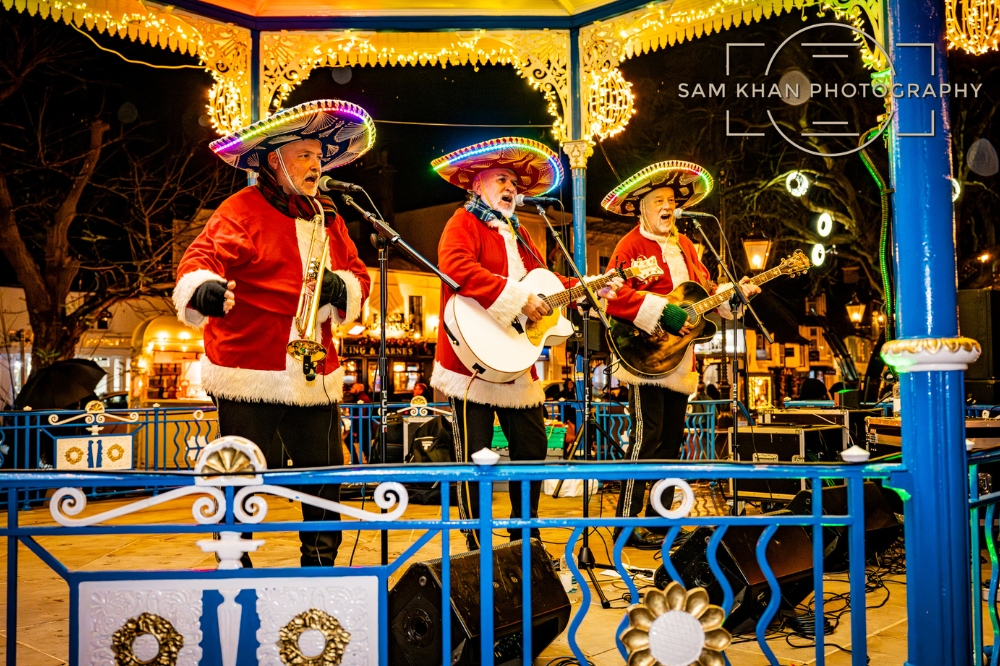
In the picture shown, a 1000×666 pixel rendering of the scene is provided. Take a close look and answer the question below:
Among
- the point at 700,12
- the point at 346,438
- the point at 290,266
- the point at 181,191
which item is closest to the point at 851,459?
the point at 290,266

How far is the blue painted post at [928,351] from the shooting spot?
232 cm

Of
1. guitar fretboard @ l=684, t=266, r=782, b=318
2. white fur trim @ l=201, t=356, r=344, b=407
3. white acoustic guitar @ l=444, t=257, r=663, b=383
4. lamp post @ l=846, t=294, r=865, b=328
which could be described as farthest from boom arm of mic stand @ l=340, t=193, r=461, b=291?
lamp post @ l=846, t=294, r=865, b=328

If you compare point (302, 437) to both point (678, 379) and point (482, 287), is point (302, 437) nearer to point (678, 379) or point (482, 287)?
point (482, 287)

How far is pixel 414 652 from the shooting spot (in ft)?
8.63

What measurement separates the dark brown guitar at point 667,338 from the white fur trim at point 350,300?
1546 mm

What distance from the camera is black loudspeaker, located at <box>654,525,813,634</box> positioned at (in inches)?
123

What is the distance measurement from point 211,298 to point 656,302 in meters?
2.52

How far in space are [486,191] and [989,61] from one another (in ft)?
36.4

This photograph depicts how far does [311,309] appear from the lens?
3.41 m

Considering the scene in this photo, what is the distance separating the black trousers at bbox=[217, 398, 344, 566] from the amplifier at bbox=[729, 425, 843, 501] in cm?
323

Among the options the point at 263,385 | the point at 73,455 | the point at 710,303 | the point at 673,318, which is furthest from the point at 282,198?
the point at 73,455

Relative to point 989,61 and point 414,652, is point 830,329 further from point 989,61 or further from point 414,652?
point 414,652

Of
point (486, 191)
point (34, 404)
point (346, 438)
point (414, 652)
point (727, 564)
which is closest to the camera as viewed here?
point (414, 652)

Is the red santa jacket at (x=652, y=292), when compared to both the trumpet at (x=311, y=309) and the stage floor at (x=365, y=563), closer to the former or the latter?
the stage floor at (x=365, y=563)
